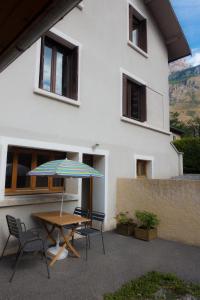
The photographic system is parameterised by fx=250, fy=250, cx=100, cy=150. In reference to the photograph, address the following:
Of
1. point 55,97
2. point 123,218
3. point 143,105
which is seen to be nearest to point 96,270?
point 123,218

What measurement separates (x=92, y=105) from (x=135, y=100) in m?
3.58

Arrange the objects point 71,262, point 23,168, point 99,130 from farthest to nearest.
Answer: point 99,130 < point 23,168 < point 71,262

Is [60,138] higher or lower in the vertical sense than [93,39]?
lower

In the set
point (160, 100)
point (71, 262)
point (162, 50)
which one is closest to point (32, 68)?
point (71, 262)

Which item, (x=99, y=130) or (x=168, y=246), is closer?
(x=168, y=246)

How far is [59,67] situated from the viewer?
825 centimetres

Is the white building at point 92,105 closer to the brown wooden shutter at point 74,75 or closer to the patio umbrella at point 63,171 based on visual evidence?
the brown wooden shutter at point 74,75

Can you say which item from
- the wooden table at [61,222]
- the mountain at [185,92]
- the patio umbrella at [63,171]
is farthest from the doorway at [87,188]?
the mountain at [185,92]

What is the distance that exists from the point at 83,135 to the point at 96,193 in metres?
2.19

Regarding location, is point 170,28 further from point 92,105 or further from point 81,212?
point 81,212

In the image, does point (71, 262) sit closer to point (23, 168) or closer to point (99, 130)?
point (23, 168)

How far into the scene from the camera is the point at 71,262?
557 cm

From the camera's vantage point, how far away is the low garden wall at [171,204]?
23.3 ft

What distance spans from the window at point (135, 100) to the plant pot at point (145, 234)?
4840mm
